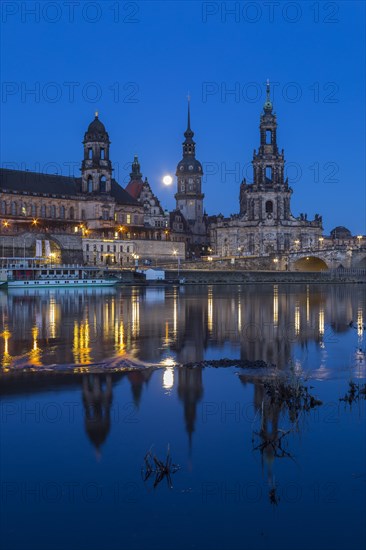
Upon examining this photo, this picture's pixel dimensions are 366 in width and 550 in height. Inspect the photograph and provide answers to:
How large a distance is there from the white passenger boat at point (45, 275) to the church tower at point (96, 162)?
23.6m

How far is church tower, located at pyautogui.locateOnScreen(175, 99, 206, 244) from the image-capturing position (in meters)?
151

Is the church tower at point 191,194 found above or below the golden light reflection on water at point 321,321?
above

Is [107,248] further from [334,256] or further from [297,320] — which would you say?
[297,320]

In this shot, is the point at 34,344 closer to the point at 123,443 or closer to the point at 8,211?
the point at 123,443

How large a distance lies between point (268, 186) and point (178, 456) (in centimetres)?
11976

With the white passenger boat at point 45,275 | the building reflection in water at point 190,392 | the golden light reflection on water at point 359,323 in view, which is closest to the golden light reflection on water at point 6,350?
the building reflection in water at point 190,392

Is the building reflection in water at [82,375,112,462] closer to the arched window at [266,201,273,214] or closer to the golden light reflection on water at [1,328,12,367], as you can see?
the golden light reflection on water at [1,328,12,367]

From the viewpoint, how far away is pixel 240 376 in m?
17.6

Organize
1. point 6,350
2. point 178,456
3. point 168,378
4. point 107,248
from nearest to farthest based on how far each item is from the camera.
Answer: point 178,456, point 168,378, point 6,350, point 107,248

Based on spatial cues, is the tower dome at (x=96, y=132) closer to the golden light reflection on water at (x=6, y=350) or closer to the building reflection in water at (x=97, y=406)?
the golden light reflection on water at (x=6, y=350)

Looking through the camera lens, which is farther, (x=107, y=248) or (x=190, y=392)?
(x=107, y=248)

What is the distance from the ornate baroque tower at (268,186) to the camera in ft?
415

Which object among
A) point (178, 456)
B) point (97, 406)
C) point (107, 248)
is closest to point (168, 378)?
point (97, 406)

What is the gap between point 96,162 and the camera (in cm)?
11650
